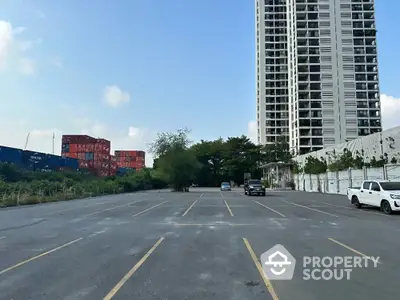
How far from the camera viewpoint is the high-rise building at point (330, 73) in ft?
348

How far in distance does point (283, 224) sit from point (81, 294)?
1042cm

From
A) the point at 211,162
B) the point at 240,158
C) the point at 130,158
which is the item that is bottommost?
the point at 211,162

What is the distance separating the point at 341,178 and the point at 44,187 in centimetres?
3226

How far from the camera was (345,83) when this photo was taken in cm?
10806

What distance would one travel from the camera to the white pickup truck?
19.4 metres

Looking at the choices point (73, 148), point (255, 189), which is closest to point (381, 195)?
point (255, 189)

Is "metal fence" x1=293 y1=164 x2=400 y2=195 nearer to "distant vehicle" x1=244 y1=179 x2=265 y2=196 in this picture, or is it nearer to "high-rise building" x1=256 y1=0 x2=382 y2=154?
"distant vehicle" x1=244 y1=179 x2=265 y2=196

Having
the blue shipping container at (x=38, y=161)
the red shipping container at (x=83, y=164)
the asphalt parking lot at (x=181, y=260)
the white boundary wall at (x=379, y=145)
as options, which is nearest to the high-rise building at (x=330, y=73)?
the red shipping container at (x=83, y=164)

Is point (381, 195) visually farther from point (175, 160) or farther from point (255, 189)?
point (175, 160)

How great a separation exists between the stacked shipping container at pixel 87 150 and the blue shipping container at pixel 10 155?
21883 mm

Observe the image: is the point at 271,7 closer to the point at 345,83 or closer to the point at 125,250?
the point at 345,83

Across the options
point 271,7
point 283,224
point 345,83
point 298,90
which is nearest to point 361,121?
point 345,83

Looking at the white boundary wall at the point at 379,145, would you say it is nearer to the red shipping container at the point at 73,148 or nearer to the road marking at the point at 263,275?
the road marking at the point at 263,275

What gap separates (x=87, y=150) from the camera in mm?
69500
